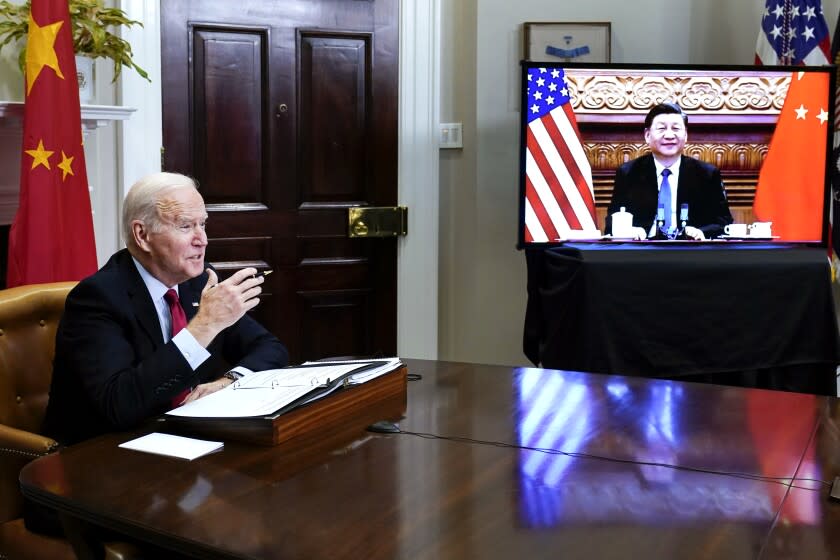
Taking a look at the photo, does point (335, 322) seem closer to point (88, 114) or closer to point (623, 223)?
point (623, 223)

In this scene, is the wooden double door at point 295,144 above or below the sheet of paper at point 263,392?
above

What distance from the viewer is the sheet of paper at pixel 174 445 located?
1563 mm

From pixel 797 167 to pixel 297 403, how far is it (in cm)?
277

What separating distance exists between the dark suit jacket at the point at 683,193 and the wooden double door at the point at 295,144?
1.05 meters

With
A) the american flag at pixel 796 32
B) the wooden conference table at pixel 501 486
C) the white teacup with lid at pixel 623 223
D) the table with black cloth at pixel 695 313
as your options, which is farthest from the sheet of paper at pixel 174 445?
the american flag at pixel 796 32

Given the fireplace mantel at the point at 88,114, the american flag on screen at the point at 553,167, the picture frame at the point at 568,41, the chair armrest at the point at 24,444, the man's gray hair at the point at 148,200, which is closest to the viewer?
the chair armrest at the point at 24,444

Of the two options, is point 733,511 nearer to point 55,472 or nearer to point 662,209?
point 55,472

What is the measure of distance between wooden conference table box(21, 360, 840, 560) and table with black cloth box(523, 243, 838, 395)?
160 centimetres

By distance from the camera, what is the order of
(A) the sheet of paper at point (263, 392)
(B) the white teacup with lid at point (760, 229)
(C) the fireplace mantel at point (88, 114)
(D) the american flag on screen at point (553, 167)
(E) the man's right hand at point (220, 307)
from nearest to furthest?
1. (A) the sheet of paper at point (263, 392)
2. (E) the man's right hand at point (220, 307)
3. (C) the fireplace mantel at point (88, 114)
4. (D) the american flag on screen at point (553, 167)
5. (B) the white teacup with lid at point (760, 229)

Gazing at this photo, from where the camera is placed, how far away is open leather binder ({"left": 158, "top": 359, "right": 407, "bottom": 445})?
1635 mm

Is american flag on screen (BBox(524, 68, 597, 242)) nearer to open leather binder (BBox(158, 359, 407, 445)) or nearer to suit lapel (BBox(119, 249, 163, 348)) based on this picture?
open leather binder (BBox(158, 359, 407, 445))

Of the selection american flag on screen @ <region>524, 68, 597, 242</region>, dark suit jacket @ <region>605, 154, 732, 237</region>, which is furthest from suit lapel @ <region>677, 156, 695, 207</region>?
american flag on screen @ <region>524, 68, 597, 242</region>

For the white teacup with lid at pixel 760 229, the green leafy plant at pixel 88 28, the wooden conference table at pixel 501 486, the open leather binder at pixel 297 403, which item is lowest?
the wooden conference table at pixel 501 486

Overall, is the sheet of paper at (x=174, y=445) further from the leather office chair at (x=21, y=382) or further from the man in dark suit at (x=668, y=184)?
the man in dark suit at (x=668, y=184)
